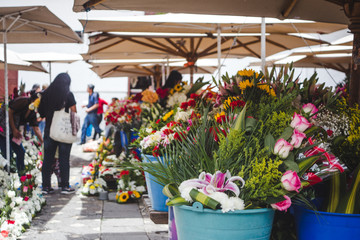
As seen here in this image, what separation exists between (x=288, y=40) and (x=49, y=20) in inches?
158

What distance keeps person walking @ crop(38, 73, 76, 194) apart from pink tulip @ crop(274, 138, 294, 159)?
4818 millimetres

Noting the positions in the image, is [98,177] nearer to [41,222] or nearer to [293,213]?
[41,222]

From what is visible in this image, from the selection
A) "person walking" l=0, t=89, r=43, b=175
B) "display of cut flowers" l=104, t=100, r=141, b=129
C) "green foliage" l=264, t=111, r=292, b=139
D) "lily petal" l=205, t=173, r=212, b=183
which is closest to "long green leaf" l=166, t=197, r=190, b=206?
"lily petal" l=205, t=173, r=212, b=183

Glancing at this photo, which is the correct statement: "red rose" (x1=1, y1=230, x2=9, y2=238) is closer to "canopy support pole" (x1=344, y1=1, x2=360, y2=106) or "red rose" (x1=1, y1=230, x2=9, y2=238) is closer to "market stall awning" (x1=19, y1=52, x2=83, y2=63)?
"canopy support pole" (x1=344, y1=1, x2=360, y2=106)

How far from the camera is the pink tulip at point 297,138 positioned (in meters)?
1.75

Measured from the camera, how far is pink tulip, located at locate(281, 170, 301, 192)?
165cm

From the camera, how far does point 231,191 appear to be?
68.4 inches

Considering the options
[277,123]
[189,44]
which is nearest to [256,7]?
[277,123]

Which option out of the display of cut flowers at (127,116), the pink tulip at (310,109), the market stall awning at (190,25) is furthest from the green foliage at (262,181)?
the display of cut flowers at (127,116)

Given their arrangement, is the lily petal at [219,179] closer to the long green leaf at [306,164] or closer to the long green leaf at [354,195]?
the long green leaf at [306,164]

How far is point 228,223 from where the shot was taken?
1674mm

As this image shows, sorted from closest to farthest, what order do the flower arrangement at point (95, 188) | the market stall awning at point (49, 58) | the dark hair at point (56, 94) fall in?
the dark hair at point (56, 94), the flower arrangement at point (95, 188), the market stall awning at point (49, 58)

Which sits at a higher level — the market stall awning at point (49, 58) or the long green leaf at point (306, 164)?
the market stall awning at point (49, 58)

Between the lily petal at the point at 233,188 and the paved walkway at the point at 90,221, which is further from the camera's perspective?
the paved walkway at the point at 90,221
